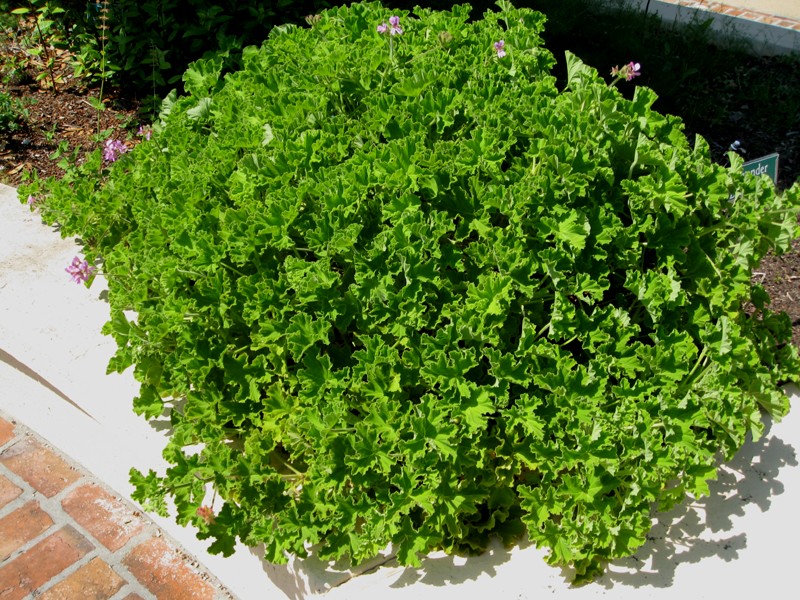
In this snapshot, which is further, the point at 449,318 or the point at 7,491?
the point at 7,491

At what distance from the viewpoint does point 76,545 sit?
348cm

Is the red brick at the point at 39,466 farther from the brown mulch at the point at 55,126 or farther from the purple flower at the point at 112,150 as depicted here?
the brown mulch at the point at 55,126

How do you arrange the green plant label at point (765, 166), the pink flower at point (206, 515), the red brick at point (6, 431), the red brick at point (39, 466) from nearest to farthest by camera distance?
the pink flower at point (206, 515)
the green plant label at point (765, 166)
the red brick at point (39, 466)
the red brick at point (6, 431)

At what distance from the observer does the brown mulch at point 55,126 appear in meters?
5.25

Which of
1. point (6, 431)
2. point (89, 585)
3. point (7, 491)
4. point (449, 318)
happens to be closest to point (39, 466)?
point (7, 491)

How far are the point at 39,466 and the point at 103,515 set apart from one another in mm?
479

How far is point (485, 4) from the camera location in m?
6.04

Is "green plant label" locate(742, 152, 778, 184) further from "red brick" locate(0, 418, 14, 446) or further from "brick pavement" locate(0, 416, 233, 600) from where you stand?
"red brick" locate(0, 418, 14, 446)

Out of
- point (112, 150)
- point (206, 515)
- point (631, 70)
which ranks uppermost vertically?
point (631, 70)

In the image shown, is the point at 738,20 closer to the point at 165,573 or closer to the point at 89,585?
the point at 165,573

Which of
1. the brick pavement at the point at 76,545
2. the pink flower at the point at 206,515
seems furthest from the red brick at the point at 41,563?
the pink flower at the point at 206,515

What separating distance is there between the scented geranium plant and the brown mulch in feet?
7.55

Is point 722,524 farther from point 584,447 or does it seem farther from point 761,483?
point 584,447

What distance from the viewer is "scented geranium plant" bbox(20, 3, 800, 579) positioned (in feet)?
8.45
